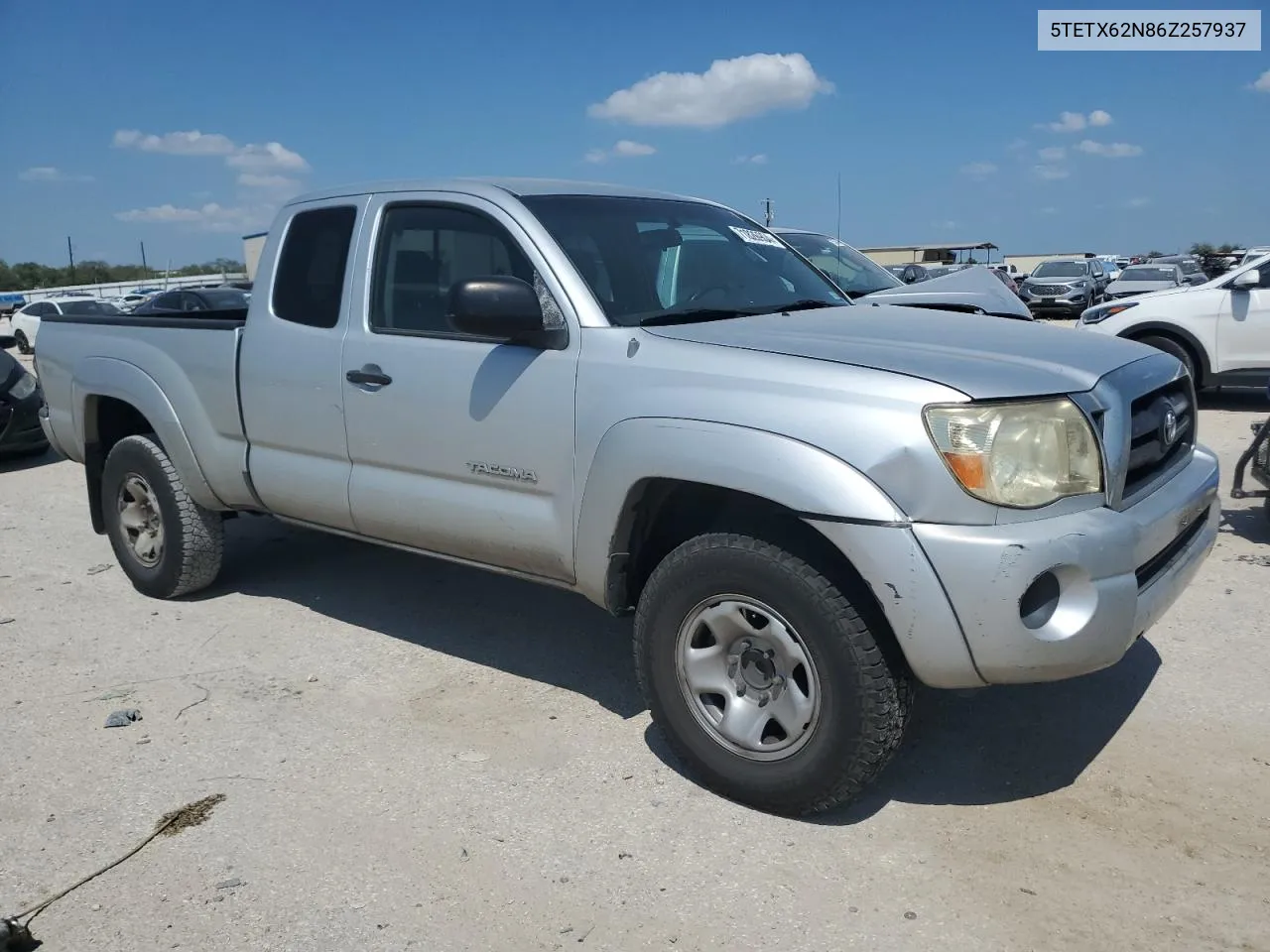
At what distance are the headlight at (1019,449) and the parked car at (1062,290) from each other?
2661 centimetres

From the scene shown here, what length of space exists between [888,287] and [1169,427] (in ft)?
19.3

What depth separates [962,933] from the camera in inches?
104

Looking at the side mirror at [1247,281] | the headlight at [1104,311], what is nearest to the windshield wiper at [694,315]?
the side mirror at [1247,281]

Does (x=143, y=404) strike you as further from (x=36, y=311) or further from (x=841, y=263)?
(x=36, y=311)

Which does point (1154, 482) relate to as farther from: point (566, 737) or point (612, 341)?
point (566, 737)

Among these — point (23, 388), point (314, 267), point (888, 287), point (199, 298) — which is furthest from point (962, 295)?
→ point (199, 298)

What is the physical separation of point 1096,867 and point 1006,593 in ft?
2.83

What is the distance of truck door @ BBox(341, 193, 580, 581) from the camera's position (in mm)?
3570

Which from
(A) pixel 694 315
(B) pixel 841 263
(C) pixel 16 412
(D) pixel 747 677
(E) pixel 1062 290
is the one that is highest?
(E) pixel 1062 290

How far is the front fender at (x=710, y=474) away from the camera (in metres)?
2.80

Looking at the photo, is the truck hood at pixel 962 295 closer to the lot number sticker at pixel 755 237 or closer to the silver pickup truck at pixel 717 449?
the lot number sticker at pixel 755 237

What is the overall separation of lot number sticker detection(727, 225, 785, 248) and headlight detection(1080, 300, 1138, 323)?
25.9 ft

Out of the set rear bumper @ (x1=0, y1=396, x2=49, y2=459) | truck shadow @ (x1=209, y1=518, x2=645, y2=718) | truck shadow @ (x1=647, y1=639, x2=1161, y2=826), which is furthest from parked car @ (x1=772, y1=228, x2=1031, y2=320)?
rear bumper @ (x1=0, y1=396, x2=49, y2=459)

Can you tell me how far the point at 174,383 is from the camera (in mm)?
4973
